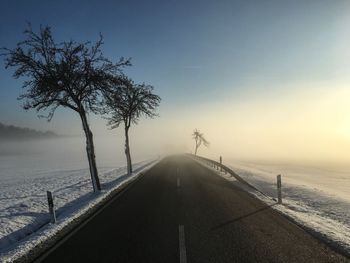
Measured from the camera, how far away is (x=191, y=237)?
8180mm

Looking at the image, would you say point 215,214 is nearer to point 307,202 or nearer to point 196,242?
point 196,242

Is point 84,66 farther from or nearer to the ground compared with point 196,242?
farther from the ground

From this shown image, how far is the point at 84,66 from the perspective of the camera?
57.6 ft

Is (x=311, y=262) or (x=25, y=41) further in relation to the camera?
(x=25, y=41)

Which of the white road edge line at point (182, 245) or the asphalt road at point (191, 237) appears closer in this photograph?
the white road edge line at point (182, 245)

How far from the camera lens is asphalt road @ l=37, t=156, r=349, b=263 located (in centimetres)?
677

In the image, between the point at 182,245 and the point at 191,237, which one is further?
the point at 191,237

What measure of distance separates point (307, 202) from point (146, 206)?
25.7 feet

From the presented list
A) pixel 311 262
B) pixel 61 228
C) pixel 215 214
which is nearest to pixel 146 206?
pixel 215 214

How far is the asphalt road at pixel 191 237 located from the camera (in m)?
6.77

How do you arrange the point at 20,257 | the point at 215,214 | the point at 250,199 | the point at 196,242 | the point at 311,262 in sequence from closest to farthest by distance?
the point at 311,262, the point at 20,257, the point at 196,242, the point at 215,214, the point at 250,199

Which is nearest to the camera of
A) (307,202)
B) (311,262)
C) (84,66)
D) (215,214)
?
(311,262)

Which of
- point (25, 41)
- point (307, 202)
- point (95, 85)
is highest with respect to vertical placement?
point (25, 41)

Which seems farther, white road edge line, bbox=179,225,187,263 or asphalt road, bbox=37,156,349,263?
asphalt road, bbox=37,156,349,263
